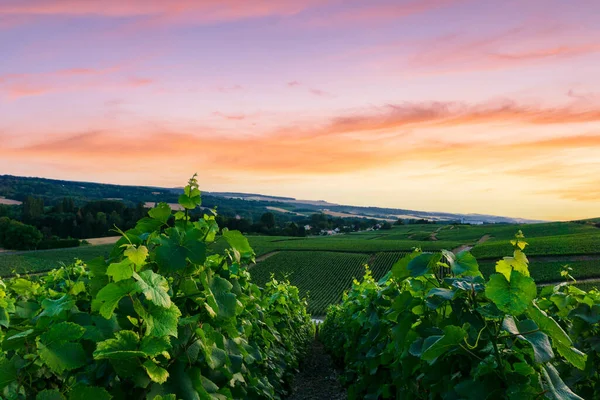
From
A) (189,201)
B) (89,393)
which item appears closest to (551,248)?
(189,201)

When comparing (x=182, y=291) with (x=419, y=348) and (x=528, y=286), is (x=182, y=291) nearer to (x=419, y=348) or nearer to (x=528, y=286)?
(x=419, y=348)

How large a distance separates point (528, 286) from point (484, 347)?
52 centimetres

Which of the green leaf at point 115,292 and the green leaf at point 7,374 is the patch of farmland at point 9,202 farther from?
the green leaf at point 115,292

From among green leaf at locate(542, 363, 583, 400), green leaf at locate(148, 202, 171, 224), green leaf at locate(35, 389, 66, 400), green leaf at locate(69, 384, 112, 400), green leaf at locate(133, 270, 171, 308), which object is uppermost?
green leaf at locate(148, 202, 171, 224)

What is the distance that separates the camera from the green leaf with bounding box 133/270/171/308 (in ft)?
5.98

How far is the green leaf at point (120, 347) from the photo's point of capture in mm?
1866

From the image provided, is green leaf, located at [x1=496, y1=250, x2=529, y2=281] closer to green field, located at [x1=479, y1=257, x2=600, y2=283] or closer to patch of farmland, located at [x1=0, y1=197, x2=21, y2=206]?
green field, located at [x1=479, y1=257, x2=600, y2=283]

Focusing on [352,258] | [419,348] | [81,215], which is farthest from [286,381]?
[81,215]

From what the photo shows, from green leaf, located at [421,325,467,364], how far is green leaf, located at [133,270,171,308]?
47.5 inches

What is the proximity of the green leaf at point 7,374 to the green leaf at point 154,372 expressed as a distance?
517 millimetres

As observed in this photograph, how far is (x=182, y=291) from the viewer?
8.54ft

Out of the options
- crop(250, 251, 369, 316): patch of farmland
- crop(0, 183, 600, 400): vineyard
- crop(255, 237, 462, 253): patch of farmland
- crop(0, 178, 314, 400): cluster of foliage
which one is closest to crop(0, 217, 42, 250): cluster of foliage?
crop(255, 237, 462, 253): patch of farmland

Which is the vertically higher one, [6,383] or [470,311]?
[470,311]

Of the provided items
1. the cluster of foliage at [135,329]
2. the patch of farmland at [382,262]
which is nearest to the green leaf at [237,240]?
the cluster of foliage at [135,329]
